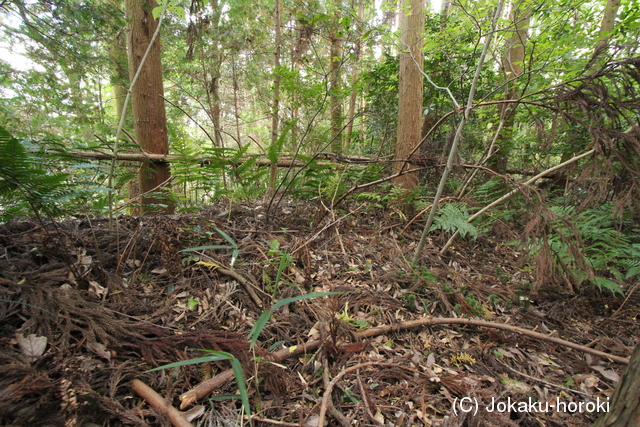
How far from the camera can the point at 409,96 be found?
387 cm

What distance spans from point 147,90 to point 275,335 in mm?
4157

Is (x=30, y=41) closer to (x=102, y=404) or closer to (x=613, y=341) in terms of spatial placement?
(x=102, y=404)

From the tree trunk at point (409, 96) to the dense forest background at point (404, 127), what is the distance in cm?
2

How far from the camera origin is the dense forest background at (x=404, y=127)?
1759 mm

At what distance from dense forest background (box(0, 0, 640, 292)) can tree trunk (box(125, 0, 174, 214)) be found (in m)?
0.02

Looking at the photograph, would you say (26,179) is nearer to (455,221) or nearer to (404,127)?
(455,221)

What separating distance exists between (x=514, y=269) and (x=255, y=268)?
2.87m

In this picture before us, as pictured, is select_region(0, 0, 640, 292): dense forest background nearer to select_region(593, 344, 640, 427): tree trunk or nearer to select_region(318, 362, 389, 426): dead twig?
select_region(593, 344, 640, 427): tree trunk

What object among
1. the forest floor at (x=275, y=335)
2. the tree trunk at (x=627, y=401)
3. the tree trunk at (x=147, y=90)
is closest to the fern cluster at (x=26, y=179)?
the forest floor at (x=275, y=335)

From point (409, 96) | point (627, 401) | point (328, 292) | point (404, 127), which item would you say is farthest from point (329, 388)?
point (409, 96)

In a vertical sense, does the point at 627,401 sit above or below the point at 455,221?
below

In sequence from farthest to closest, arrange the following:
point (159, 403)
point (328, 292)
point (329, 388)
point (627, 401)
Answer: point (328, 292) → point (329, 388) → point (159, 403) → point (627, 401)

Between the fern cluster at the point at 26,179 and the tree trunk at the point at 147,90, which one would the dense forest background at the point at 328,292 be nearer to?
the fern cluster at the point at 26,179

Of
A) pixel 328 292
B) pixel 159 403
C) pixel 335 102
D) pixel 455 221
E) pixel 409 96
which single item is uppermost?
pixel 335 102
